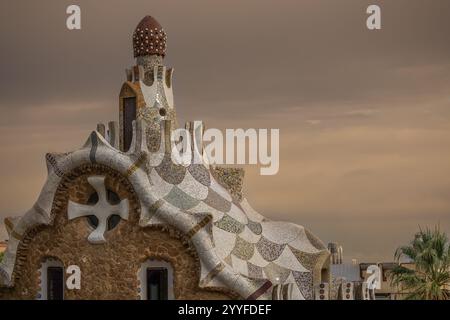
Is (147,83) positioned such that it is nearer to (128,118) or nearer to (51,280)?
(128,118)

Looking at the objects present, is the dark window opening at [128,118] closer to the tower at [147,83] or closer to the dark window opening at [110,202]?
the tower at [147,83]

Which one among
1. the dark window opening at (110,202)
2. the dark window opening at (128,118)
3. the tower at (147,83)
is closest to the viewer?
the dark window opening at (110,202)

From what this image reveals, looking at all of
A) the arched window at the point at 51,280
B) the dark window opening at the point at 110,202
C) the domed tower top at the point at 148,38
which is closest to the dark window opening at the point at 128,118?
the domed tower top at the point at 148,38

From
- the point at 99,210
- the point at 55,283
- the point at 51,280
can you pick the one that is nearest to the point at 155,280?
the point at 99,210

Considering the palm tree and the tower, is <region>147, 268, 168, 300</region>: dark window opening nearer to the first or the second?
the tower

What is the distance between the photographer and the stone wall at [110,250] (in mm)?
27109

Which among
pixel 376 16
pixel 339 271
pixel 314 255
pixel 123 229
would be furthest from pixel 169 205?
pixel 339 271

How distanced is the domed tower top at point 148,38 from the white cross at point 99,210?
3.56 metres

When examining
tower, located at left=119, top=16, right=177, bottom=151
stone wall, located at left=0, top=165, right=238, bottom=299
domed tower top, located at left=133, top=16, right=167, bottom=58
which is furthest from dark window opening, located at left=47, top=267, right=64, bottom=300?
domed tower top, located at left=133, top=16, right=167, bottom=58

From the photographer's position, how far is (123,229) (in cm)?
2753

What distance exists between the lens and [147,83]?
2934cm

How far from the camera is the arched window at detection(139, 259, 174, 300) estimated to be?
27375 millimetres
